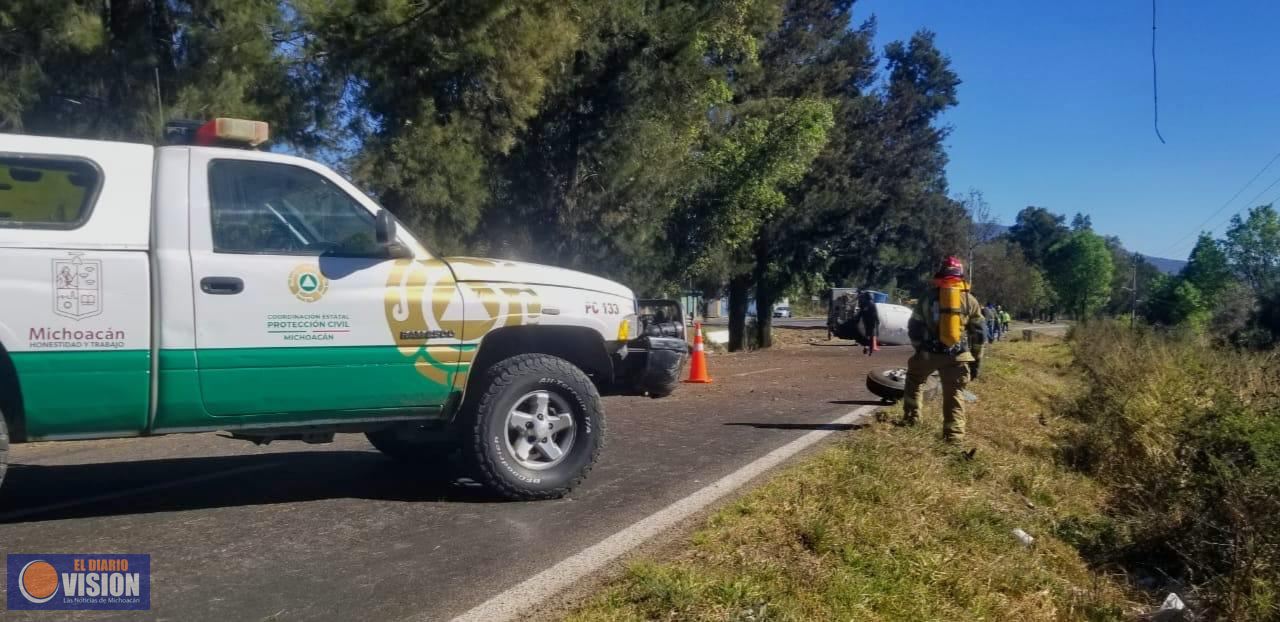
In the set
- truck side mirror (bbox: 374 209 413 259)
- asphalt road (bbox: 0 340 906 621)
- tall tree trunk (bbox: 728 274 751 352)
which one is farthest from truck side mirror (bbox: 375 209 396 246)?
tall tree trunk (bbox: 728 274 751 352)

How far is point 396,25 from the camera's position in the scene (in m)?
12.1

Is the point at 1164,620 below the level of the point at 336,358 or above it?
below

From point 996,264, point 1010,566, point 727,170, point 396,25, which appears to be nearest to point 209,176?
point 1010,566

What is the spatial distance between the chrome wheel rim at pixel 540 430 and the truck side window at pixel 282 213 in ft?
4.16

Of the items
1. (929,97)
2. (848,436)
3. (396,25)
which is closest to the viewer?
(848,436)

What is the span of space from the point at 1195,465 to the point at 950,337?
2.38 metres

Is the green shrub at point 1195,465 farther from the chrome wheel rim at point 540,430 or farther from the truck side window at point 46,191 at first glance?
the truck side window at point 46,191

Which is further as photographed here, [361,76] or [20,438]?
[361,76]

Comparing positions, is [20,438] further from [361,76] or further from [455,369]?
[361,76]

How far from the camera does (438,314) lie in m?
5.73

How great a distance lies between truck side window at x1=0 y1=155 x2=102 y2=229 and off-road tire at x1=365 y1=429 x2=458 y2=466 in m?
2.39

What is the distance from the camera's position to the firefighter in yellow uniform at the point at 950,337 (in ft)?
27.9

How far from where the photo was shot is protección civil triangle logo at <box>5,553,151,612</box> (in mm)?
4227

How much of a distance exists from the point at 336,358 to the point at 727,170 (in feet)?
57.6
